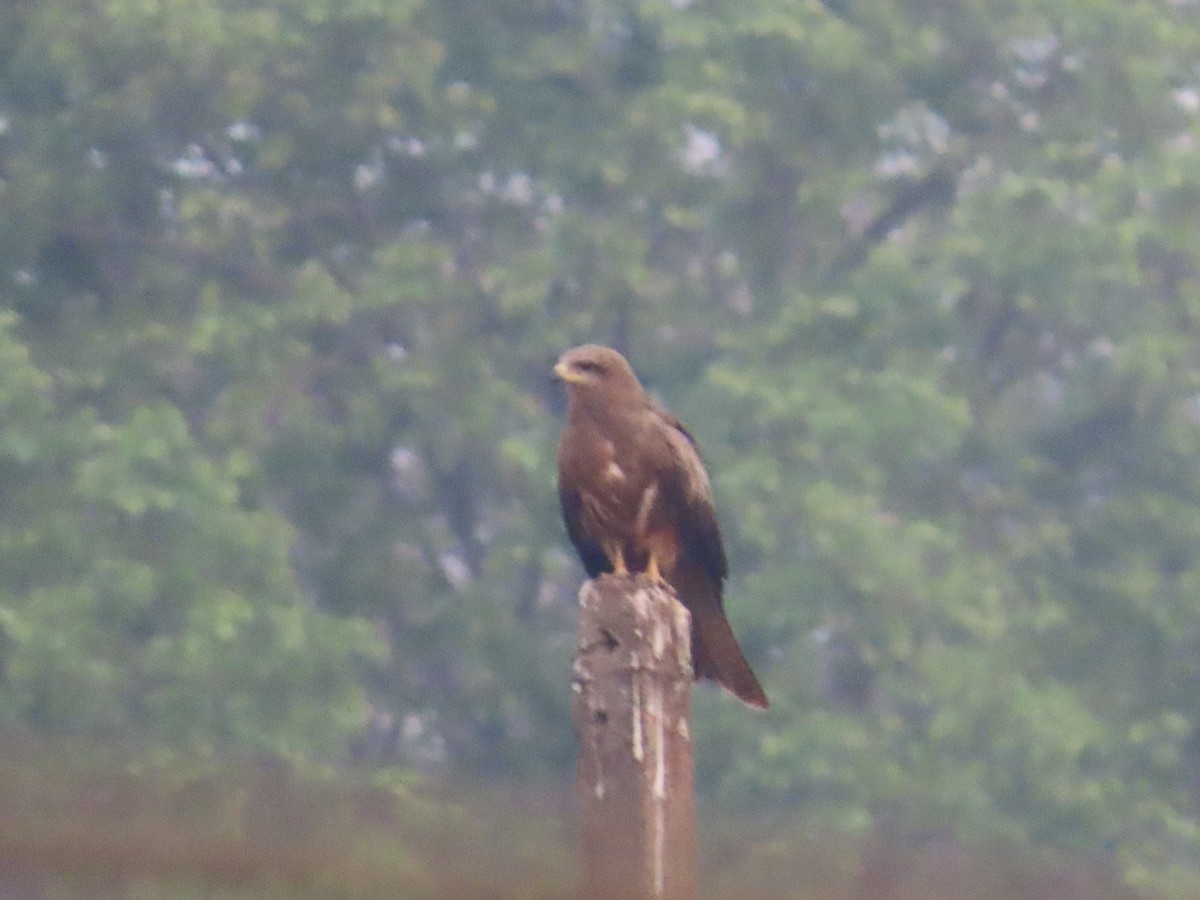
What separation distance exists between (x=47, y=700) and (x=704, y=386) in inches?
208

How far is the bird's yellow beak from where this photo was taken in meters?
5.25

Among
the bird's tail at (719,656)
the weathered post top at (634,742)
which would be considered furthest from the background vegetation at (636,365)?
the weathered post top at (634,742)

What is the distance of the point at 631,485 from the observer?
5.21m

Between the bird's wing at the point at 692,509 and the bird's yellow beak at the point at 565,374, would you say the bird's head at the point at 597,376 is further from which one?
the bird's wing at the point at 692,509

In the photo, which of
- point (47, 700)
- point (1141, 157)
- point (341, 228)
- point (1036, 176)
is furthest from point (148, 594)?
point (1141, 157)

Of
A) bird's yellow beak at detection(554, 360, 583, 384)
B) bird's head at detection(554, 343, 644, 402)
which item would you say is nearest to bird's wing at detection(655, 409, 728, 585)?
bird's head at detection(554, 343, 644, 402)

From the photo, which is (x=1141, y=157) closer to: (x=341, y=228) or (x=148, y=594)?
(x=341, y=228)

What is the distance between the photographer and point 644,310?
1539 centimetres

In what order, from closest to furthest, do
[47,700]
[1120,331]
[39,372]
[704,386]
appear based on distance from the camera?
1. [47,700]
2. [39,372]
3. [704,386]
4. [1120,331]

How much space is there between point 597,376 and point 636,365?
10213 millimetres

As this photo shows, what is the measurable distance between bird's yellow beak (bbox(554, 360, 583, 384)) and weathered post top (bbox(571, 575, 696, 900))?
2092 mm

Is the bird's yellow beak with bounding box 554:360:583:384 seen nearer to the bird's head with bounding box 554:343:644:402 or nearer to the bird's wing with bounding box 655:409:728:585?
the bird's head with bounding box 554:343:644:402

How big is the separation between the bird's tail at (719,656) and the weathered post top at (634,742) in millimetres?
1035

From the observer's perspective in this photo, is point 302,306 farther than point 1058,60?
No
